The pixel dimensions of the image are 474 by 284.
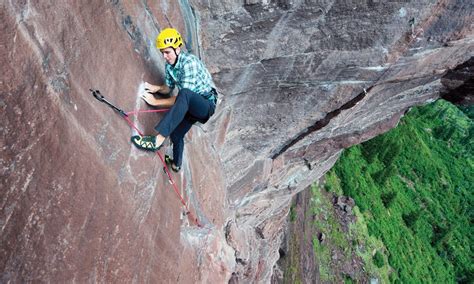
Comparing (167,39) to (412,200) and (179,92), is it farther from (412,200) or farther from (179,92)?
(412,200)

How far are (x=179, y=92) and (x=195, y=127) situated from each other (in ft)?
9.42

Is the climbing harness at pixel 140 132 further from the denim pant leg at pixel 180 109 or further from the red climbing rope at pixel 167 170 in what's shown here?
the denim pant leg at pixel 180 109

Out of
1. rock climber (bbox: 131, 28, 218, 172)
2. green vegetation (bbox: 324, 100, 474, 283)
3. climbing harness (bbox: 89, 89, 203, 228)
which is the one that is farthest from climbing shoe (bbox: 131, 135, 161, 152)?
green vegetation (bbox: 324, 100, 474, 283)

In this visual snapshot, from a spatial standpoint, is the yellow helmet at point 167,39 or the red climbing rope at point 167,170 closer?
the yellow helmet at point 167,39

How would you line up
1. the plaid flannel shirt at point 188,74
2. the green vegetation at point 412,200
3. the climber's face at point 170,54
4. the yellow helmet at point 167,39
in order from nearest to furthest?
the yellow helmet at point 167,39, the climber's face at point 170,54, the plaid flannel shirt at point 188,74, the green vegetation at point 412,200

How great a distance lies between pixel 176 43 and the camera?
5688mm

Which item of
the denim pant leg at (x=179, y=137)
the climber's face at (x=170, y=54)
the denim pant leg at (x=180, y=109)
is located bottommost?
the denim pant leg at (x=179, y=137)

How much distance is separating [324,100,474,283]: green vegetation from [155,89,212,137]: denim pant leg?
2824 cm

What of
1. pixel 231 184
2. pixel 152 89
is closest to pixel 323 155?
pixel 231 184

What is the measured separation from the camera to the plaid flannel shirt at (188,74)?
604 cm

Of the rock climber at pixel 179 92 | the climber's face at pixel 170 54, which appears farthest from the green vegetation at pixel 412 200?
the climber's face at pixel 170 54

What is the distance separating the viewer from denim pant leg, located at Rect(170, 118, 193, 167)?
22.5 ft

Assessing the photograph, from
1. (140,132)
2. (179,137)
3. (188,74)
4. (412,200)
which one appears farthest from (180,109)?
(412,200)

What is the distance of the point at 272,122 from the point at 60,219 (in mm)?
7551
